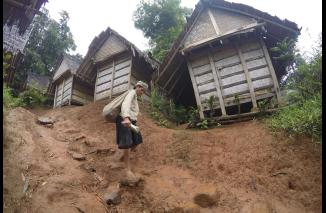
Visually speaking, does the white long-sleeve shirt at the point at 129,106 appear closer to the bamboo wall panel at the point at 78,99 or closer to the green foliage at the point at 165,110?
the green foliage at the point at 165,110

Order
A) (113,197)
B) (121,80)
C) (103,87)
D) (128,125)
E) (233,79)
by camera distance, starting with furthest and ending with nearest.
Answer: (103,87)
(121,80)
(233,79)
(128,125)
(113,197)

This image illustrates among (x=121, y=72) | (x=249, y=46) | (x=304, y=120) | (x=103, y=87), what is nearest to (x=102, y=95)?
(x=103, y=87)

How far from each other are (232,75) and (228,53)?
0.85 meters

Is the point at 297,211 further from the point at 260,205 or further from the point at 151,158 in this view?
the point at 151,158

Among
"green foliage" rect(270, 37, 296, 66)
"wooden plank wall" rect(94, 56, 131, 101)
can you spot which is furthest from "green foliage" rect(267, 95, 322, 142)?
"wooden plank wall" rect(94, 56, 131, 101)

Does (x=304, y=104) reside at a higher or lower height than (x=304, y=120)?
higher

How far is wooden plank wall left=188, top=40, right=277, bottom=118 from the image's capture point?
32.4 ft

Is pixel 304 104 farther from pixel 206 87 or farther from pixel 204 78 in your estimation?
pixel 204 78

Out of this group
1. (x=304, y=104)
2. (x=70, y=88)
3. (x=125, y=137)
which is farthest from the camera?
(x=70, y=88)

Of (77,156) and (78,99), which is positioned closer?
(77,156)

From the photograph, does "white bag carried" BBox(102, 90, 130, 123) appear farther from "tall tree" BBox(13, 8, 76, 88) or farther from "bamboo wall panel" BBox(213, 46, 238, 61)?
"tall tree" BBox(13, 8, 76, 88)

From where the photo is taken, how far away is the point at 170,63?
11.7m

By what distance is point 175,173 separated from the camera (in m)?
6.35

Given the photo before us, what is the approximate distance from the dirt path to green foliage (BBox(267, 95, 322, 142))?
0.27 metres
